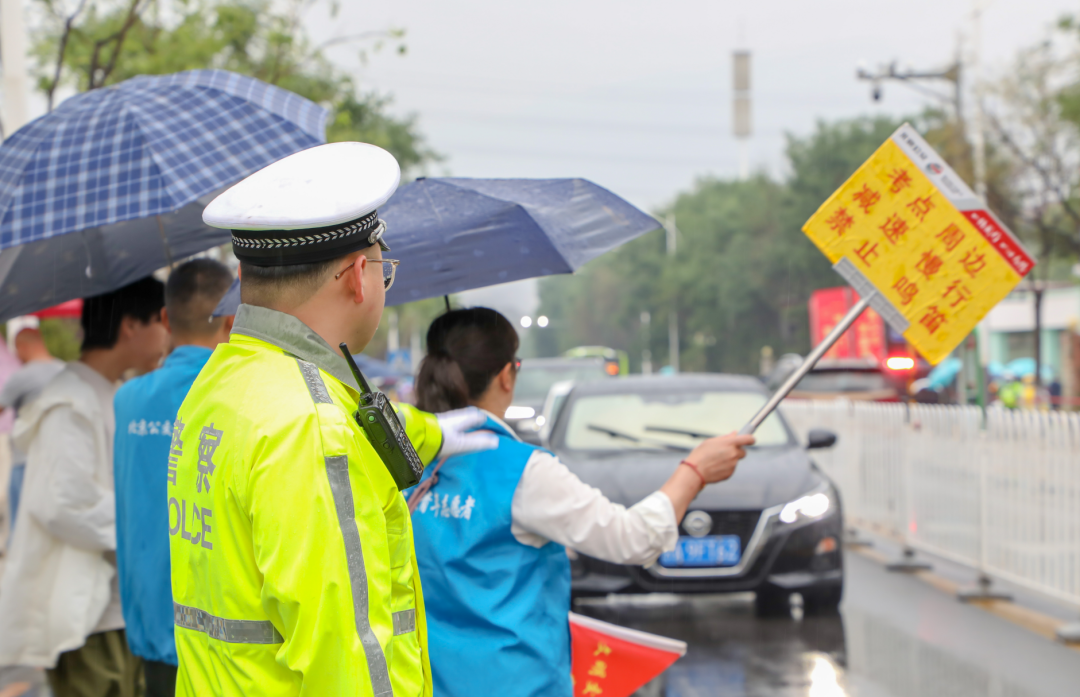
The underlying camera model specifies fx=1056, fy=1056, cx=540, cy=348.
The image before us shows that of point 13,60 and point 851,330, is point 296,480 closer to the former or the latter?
point 13,60

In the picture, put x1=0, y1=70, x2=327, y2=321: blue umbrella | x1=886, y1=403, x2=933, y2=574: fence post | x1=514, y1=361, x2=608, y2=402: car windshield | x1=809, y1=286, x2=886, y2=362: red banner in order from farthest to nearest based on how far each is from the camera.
A: x1=809, y1=286, x2=886, y2=362: red banner, x1=514, y1=361, x2=608, y2=402: car windshield, x1=886, y1=403, x2=933, y2=574: fence post, x1=0, y1=70, x2=327, y2=321: blue umbrella

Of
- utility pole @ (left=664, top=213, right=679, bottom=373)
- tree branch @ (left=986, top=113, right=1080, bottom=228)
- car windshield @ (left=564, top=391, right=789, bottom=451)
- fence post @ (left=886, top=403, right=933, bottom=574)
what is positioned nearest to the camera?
car windshield @ (left=564, top=391, right=789, bottom=451)

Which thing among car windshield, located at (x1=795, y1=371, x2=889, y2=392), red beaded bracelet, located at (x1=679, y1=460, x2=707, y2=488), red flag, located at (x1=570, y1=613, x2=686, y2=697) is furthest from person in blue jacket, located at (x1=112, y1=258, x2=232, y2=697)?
car windshield, located at (x1=795, y1=371, x2=889, y2=392)

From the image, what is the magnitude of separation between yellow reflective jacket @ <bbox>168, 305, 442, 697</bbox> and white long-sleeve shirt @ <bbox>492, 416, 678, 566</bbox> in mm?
798

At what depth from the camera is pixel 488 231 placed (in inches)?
120

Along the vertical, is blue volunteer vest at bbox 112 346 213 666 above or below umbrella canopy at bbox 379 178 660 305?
below

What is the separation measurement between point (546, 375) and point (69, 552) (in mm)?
13371

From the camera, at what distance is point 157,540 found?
2922mm

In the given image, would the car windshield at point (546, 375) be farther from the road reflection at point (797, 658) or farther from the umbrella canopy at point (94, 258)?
the umbrella canopy at point (94, 258)

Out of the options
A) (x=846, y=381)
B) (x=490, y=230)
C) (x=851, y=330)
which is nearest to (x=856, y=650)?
(x=490, y=230)

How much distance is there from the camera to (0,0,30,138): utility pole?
645 cm

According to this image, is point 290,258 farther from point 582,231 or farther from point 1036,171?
point 1036,171

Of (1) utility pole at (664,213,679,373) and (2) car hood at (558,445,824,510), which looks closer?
(2) car hood at (558,445,824,510)

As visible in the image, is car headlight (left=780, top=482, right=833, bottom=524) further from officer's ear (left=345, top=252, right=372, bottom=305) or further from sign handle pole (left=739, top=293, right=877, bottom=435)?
officer's ear (left=345, top=252, right=372, bottom=305)
